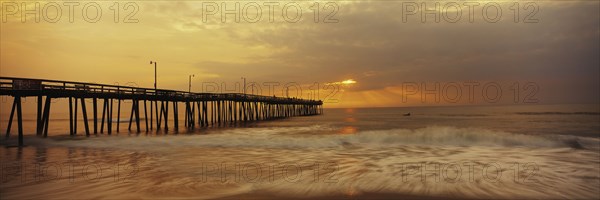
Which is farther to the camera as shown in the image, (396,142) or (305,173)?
(396,142)

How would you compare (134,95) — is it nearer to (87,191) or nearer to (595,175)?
(87,191)

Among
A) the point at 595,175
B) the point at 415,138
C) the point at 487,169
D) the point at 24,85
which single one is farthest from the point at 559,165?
the point at 24,85

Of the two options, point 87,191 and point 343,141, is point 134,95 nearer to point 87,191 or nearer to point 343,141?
point 343,141

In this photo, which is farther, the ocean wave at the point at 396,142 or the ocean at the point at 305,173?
the ocean wave at the point at 396,142

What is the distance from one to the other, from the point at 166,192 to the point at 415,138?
59.2 ft

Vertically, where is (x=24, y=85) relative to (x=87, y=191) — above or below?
above

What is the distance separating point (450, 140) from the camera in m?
23.2

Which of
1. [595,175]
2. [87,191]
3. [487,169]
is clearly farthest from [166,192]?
[595,175]

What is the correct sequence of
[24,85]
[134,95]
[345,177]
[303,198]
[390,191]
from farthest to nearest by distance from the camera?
[134,95], [24,85], [345,177], [390,191], [303,198]

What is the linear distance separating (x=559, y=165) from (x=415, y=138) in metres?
10.4

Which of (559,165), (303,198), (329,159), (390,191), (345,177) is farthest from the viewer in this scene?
(329,159)

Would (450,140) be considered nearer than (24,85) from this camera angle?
No

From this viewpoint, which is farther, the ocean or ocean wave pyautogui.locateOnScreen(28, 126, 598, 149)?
ocean wave pyautogui.locateOnScreen(28, 126, 598, 149)

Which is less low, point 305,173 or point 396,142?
point 305,173
